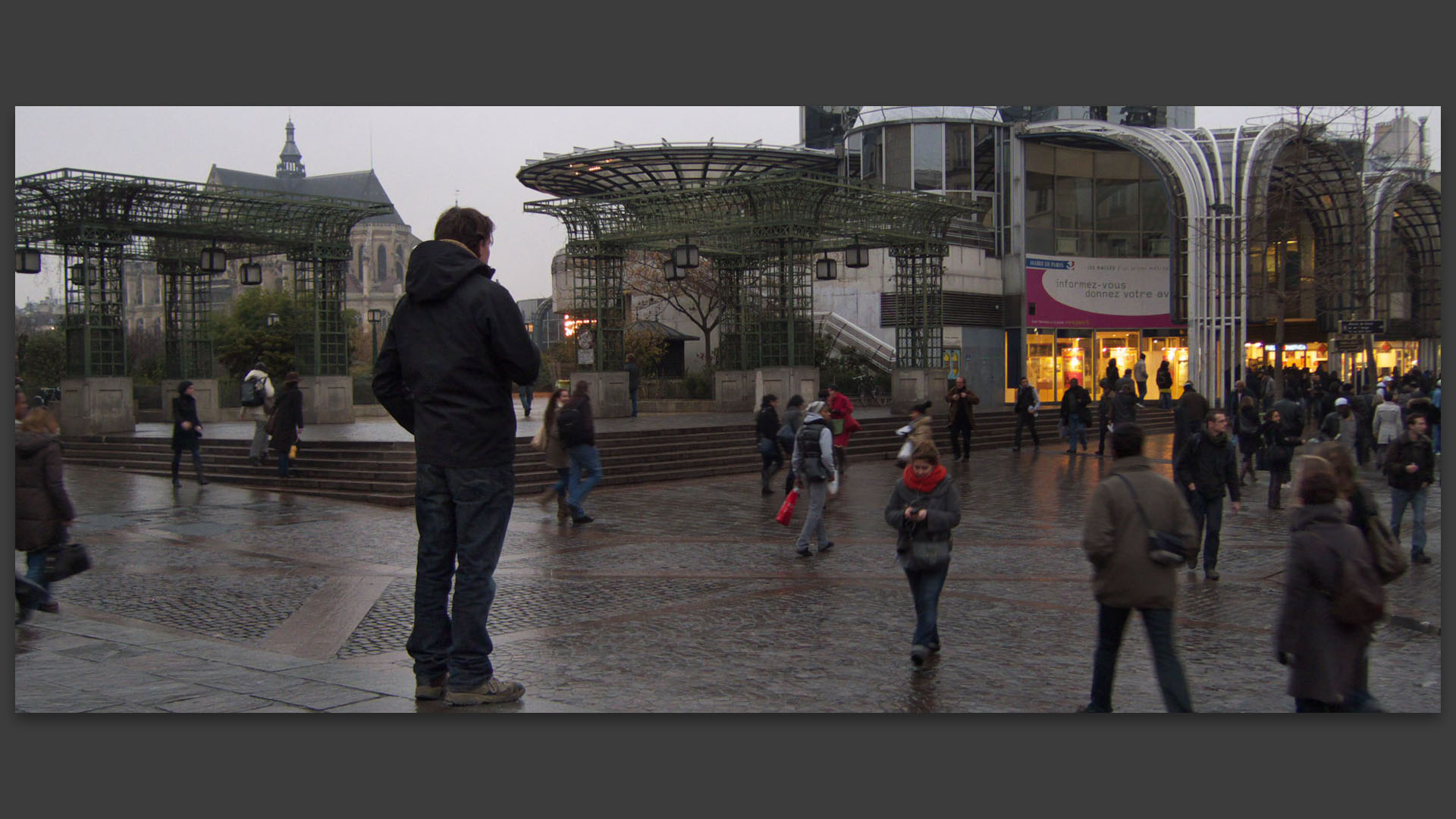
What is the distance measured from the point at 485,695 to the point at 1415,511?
9.71 m

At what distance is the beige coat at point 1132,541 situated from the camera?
18.3 ft

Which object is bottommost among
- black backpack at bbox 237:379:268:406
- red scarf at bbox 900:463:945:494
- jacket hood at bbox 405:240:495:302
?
red scarf at bbox 900:463:945:494

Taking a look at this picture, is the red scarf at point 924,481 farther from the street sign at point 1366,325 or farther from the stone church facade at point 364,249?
the stone church facade at point 364,249

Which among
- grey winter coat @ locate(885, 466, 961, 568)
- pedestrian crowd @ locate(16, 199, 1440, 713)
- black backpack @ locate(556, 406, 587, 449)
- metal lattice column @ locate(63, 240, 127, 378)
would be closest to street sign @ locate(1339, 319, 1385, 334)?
black backpack @ locate(556, 406, 587, 449)

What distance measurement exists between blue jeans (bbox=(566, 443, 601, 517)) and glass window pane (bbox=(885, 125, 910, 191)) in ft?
90.9

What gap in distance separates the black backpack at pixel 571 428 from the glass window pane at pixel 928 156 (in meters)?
27.6

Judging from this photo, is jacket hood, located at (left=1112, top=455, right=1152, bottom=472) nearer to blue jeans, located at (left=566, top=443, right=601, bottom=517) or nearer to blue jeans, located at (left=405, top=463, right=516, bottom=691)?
blue jeans, located at (left=405, top=463, right=516, bottom=691)

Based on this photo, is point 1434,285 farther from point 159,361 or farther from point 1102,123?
point 159,361

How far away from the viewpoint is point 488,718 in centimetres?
526

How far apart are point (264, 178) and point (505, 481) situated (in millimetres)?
117231

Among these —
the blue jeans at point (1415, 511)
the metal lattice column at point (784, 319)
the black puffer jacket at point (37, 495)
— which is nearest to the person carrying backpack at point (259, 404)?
the black puffer jacket at point (37, 495)

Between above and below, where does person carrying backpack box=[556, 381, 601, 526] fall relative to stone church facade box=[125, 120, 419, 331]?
below

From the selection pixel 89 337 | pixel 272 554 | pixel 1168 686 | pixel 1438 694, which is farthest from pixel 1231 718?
pixel 89 337

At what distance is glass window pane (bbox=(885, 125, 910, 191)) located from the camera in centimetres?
4031
